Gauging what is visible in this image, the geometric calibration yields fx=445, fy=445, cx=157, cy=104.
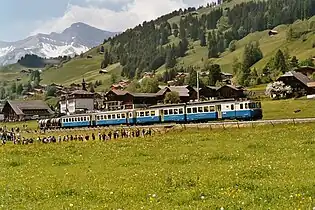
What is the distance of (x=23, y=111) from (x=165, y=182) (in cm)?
15746

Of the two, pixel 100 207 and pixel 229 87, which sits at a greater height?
pixel 229 87

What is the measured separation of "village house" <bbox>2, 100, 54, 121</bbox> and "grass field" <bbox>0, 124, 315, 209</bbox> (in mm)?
141080

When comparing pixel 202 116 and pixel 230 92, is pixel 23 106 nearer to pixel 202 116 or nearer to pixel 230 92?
pixel 230 92

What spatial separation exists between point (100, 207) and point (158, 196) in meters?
2.21

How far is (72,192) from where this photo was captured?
16.5 metres

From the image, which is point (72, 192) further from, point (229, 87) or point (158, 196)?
point (229, 87)

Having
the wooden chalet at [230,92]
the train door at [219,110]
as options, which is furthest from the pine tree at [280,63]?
the train door at [219,110]

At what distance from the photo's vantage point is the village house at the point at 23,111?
164000mm

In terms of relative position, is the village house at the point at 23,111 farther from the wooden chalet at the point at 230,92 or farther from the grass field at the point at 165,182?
the grass field at the point at 165,182

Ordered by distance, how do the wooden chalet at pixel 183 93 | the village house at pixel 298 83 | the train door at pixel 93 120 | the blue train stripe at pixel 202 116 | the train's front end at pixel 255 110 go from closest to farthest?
the train's front end at pixel 255 110 < the blue train stripe at pixel 202 116 < the train door at pixel 93 120 < the village house at pixel 298 83 < the wooden chalet at pixel 183 93

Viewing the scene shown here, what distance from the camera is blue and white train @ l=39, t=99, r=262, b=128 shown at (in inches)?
2665

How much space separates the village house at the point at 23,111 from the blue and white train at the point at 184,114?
71887 mm

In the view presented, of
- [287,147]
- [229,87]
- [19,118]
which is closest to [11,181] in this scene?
[287,147]

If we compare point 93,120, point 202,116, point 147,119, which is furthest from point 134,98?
point 202,116
